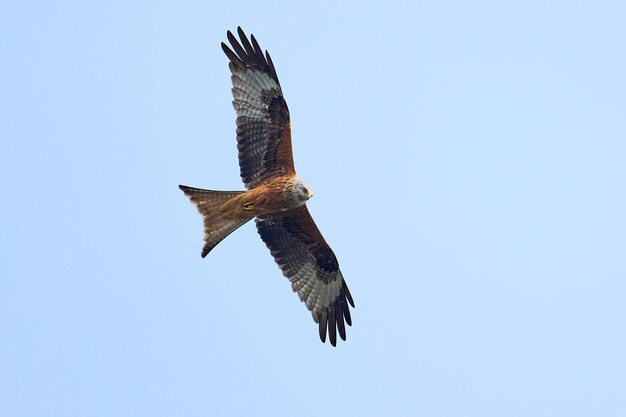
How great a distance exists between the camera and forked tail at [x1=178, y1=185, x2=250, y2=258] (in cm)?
1468

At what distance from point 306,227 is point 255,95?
1.97m

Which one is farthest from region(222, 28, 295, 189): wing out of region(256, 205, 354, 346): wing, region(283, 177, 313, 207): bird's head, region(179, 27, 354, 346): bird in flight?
region(256, 205, 354, 346): wing

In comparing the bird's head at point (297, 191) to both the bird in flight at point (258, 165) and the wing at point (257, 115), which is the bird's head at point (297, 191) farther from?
the wing at point (257, 115)

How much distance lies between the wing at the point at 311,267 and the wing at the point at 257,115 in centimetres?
78

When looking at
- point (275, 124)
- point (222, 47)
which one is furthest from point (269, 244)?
point (222, 47)

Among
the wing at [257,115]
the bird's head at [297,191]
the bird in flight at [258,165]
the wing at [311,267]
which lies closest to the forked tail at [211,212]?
the bird in flight at [258,165]

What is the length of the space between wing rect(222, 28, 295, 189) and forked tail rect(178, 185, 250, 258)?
17.3 inches

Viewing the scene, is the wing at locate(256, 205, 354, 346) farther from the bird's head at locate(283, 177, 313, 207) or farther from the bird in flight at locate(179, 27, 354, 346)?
the bird's head at locate(283, 177, 313, 207)

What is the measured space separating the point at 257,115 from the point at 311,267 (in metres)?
2.40

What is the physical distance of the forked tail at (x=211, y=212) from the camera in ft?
48.2

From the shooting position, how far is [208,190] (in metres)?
14.7

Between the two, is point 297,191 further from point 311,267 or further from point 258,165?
point 311,267

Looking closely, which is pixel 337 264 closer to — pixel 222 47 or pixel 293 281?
pixel 293 281

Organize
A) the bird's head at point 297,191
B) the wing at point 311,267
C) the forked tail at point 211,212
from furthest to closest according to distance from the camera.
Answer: the wing at point 311,267 → the forked tail at point 211,212 → the bird's head at point 297,191
